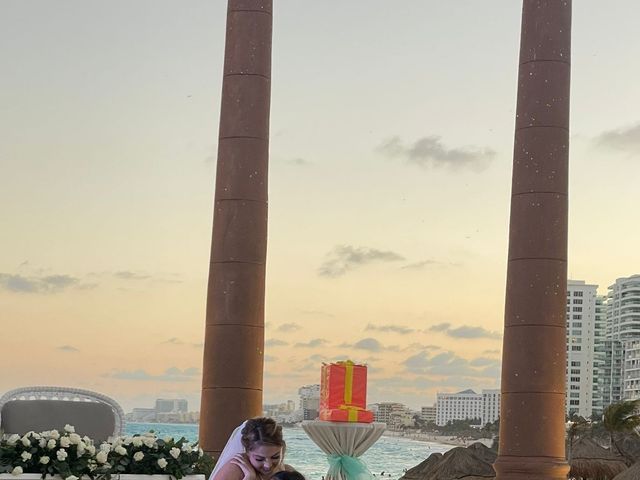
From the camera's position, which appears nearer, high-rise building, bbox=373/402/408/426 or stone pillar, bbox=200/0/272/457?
stone pillar, bbox=200/0/272/457

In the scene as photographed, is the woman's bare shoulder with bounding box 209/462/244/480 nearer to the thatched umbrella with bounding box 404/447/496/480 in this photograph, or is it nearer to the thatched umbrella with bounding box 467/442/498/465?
the thatched umbrella with bounding box 404/447/496/480

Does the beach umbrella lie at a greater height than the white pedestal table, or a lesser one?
lesser

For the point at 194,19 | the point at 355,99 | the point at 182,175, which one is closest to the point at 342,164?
the point at 355,99

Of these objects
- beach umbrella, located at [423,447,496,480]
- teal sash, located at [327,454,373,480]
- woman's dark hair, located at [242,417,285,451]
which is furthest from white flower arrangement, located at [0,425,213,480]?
beach umbrella, located at [423,447,496,480]

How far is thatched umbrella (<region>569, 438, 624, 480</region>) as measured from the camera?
20.7m

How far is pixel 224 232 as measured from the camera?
11.1 m

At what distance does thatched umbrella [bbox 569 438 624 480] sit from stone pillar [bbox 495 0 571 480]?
9868 mm

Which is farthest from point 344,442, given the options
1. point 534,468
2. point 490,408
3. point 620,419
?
point 490,408

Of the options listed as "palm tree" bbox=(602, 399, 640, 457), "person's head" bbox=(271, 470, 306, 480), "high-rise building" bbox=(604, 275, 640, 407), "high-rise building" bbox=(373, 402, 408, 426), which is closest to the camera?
"person's head" bbox=(271, 470, 306, 480)

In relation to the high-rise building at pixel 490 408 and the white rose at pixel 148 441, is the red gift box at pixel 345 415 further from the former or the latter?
the high-rise building at pixel 490 408

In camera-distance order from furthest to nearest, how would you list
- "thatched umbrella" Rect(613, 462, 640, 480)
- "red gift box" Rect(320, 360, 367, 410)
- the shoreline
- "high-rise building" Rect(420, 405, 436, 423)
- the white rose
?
the shoreline < "high-rise building" Rect(420, 405, 436, 423) < "thatched umbrella" Rect(613, 462, 640, 480) < "red gift box" Rect(320, 360, 367, 410) < the white rose

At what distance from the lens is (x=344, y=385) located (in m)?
11.3

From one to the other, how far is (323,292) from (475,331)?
555 cm

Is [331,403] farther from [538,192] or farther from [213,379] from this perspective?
[538,192]
